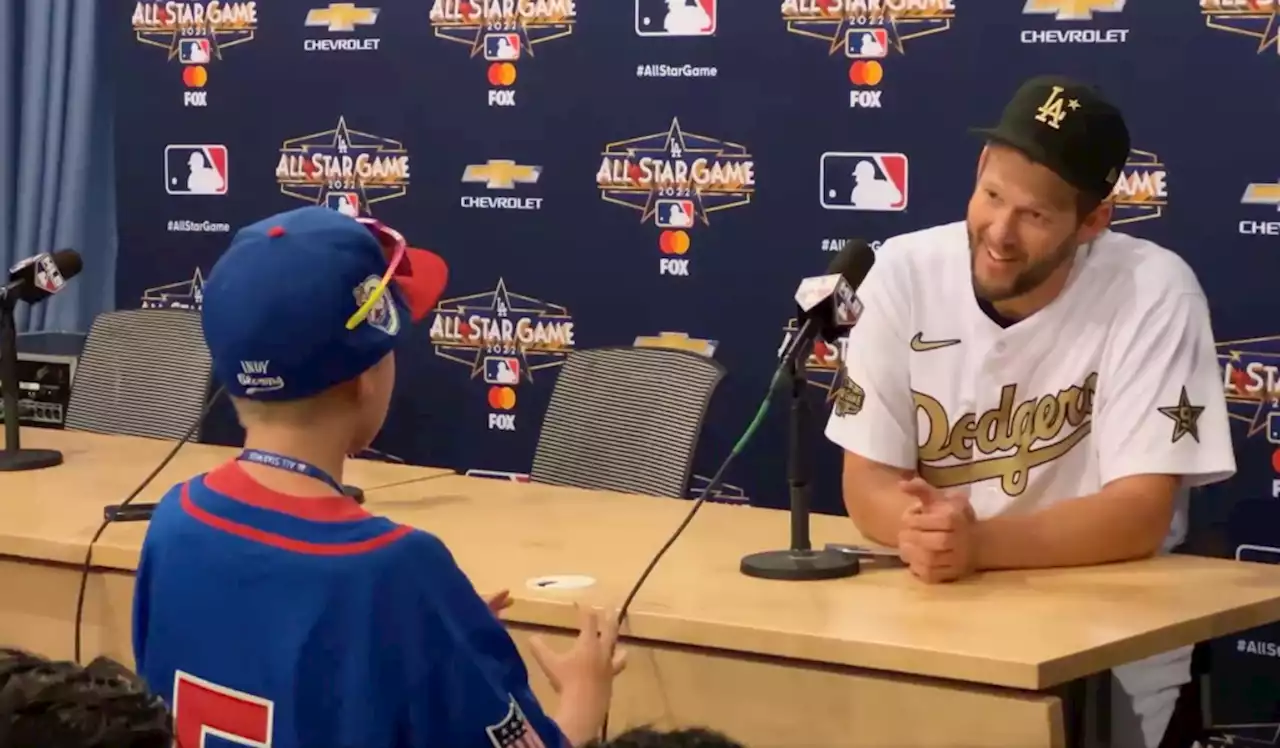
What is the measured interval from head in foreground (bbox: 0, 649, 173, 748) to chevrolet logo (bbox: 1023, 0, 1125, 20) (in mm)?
2650

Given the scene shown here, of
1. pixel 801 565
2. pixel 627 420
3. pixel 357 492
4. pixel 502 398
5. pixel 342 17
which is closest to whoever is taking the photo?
pixel 801 565

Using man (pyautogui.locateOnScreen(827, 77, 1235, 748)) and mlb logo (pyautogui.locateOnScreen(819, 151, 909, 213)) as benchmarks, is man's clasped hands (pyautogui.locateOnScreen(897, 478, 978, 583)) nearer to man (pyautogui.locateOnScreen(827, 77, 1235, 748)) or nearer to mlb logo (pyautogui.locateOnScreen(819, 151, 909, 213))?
man (pyautogui.locateOnScreen(827, 77, 1235, 748))

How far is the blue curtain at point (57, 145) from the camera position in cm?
475

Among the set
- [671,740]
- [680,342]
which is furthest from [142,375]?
[671,740]

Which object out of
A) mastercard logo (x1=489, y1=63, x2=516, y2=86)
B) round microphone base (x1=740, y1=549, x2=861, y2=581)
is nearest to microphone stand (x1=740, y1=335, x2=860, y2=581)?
round microphone base (x1=740, y1=549, x2=861, y2=581)

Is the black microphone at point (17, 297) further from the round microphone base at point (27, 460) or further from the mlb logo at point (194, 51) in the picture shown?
the mlb logo at point (194, 51)

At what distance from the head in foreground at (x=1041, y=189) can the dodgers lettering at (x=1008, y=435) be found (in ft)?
0.47

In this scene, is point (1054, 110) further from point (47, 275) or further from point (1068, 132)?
point (47, 275)

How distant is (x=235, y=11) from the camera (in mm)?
4566

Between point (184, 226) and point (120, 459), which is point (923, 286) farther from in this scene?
point (184, 226)

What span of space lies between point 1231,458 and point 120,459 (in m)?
2.01

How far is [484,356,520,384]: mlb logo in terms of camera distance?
4.25m

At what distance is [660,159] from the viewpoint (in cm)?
398

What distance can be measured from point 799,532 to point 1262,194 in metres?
1.30
